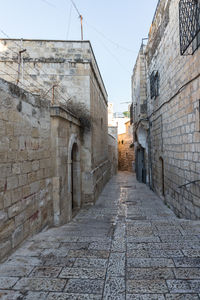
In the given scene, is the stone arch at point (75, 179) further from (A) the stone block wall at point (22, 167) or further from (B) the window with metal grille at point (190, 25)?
(B) the window with metal grille at point (190, 25)

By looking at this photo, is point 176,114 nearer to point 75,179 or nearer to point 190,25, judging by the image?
point 190,25

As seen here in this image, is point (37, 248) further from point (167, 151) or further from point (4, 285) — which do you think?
point (167, 151)

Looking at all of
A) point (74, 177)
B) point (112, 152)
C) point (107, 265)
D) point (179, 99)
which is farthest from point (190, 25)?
point (112, 152)

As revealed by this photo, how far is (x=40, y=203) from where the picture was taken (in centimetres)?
427

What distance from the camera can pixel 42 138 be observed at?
14.7 feet

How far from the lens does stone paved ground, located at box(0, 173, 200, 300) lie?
2.20 m

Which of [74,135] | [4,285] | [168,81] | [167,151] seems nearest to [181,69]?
[168,81]

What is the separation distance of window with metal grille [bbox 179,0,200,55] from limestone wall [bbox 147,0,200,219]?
0.25m

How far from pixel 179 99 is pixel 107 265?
489cm

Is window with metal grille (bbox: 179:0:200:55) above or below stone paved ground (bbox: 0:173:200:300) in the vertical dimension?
above

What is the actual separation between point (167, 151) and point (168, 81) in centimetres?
236

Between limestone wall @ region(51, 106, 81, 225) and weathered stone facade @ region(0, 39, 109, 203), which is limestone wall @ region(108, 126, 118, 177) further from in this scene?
limestone wall @ region(51, 106, 81, 225)

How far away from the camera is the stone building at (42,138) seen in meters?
3.17

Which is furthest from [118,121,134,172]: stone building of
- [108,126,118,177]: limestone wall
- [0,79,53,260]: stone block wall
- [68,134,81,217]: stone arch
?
[0,79,53,260]: stone block wall
